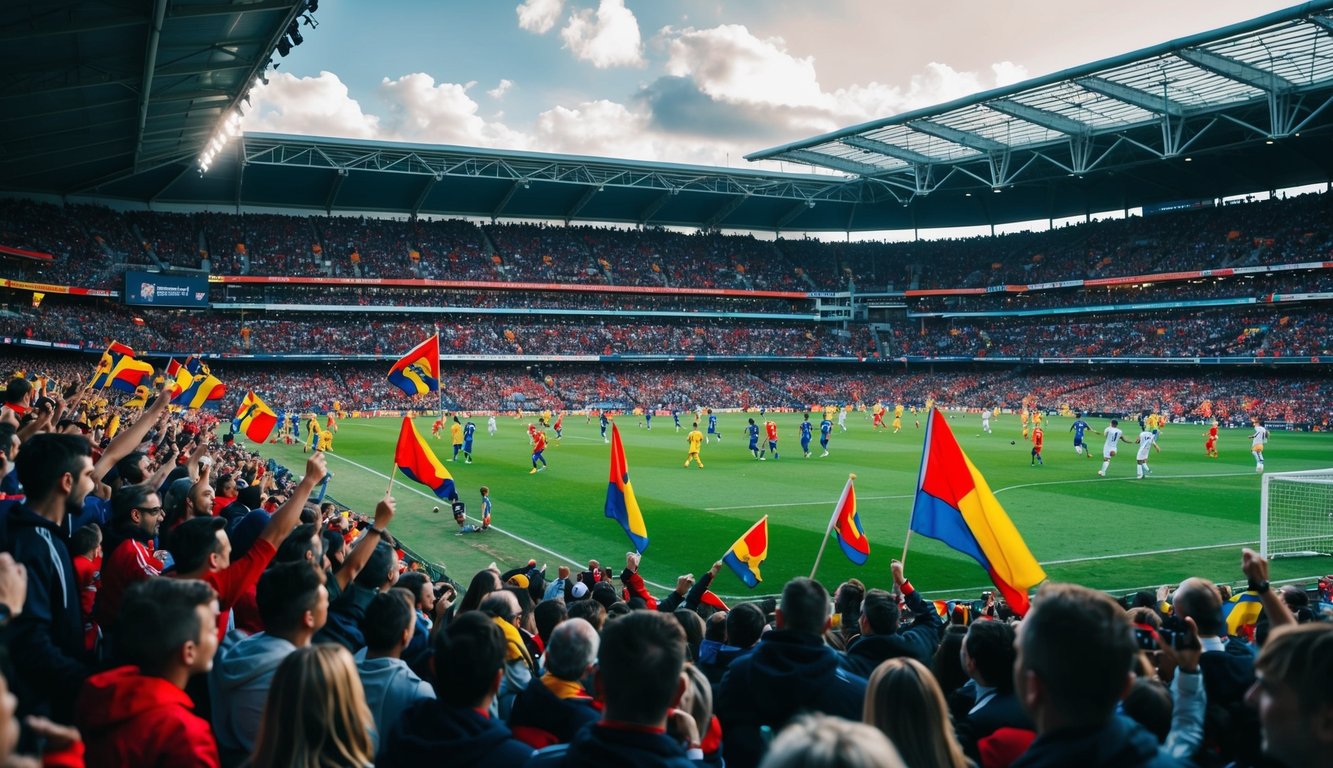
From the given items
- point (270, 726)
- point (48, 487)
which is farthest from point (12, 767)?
point (48, 487)

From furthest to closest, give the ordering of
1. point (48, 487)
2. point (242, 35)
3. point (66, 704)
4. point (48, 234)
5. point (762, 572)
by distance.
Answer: point (48, 234)
point (242, 35)
point (762, 572)
point (48, 487)
point (66, 704)

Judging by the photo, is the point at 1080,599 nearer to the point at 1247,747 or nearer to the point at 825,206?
the point at 1247,747

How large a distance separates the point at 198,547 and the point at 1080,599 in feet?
14.1

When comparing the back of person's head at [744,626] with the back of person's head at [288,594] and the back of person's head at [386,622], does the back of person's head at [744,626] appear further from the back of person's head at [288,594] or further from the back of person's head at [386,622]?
the back of person's head at [288,594]

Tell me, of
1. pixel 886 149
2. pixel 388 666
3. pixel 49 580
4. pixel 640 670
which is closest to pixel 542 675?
pixel 388 666

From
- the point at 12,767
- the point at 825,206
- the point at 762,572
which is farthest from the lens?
the point at 825,206

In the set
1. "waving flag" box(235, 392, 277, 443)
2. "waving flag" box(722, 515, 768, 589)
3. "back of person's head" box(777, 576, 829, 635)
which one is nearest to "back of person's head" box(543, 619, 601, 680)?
"back of person's head" box(777, 576, 829, 635)

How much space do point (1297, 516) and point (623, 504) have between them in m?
18.0

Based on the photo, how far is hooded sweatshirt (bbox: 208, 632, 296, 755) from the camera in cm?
390

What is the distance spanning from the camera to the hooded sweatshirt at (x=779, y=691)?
4.46m

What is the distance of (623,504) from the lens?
45.1ft

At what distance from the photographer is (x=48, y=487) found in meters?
4.72

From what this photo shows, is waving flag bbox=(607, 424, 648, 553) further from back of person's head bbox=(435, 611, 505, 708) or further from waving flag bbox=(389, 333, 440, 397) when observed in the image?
back of person's head bbox=(435, 611, 505, 708)

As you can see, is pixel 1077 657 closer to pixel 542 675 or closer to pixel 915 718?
pixel 915 718
